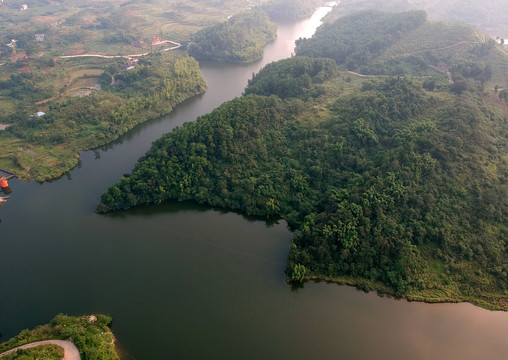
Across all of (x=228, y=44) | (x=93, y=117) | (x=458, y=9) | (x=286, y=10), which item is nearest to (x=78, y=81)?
(x=93, y=117)

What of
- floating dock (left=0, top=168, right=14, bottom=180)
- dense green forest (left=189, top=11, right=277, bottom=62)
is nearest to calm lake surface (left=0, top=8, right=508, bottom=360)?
floating dock (left=0, top=168, right=14, bottom=180)

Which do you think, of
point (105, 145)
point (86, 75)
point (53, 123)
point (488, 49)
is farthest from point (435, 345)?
point (86, 75)

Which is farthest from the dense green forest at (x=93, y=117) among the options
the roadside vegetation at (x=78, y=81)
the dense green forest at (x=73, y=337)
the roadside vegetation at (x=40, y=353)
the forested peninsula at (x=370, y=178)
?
the roadside vegetation at (x=40, y=353)

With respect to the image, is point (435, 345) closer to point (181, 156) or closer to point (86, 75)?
point (181, 156)

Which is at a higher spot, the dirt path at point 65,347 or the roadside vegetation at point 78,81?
the roadside vegetation at point 78,81

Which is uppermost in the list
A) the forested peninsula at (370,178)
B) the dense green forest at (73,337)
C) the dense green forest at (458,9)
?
the dense green forest at (458,9)

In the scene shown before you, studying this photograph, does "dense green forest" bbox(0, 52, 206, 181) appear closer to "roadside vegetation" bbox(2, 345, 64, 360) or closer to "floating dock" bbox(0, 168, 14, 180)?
"floating dock" bbox(0, 168, 14, 180)

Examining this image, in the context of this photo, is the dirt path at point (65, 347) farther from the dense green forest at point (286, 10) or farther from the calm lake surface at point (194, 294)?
the dense green forest at point (286, 10)
